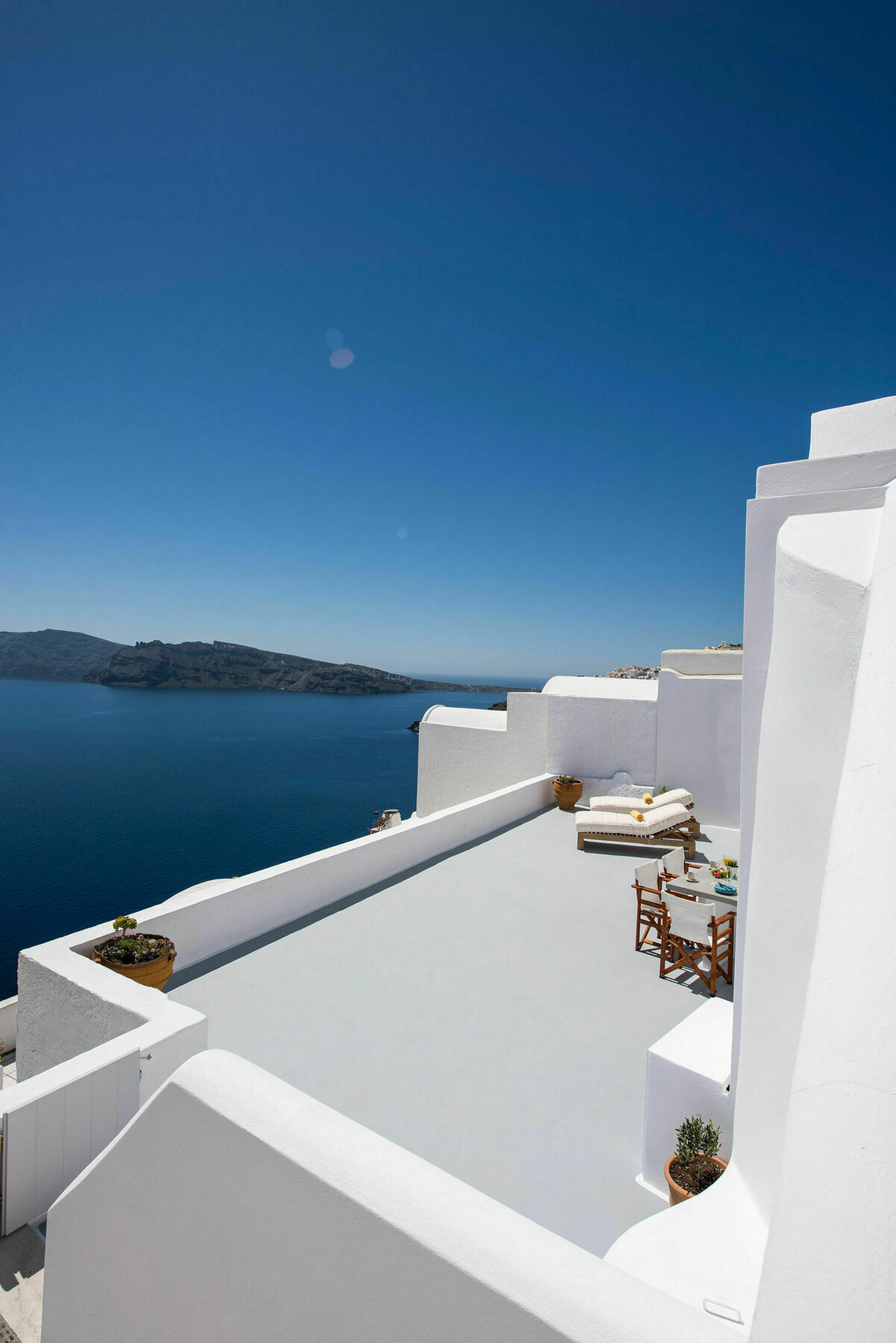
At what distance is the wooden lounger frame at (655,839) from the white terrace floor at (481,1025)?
1.52 m

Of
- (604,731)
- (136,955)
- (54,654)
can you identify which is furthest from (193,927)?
(54,654)

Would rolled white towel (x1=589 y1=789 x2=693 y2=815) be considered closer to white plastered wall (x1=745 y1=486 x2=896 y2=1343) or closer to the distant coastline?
white plastered wall (x1=745 y1=486 x2=896 y2=1343)

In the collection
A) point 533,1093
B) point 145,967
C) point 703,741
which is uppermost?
point 703,741

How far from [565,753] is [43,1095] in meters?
9.53

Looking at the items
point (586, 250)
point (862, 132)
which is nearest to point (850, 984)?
point (862, 132)

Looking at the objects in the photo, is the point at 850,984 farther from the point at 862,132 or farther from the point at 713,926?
the point at 862,132

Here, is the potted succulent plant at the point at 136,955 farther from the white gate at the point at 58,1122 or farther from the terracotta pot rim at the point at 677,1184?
the terracotta pot rim at the point at 677,1184

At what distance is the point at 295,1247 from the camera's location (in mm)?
1719

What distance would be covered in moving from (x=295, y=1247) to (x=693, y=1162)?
2317 millimetres

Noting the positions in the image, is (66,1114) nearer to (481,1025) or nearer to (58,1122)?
(58,1122)

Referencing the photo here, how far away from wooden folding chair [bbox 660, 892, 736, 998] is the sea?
2785cm

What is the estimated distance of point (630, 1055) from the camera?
4348 millimetres

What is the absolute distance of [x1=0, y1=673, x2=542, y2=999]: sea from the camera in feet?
106

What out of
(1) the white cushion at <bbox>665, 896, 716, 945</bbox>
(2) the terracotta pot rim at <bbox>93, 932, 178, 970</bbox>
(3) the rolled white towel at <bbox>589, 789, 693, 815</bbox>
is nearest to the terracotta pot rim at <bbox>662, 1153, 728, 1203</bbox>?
(1) the white cushion at <bbox>665, 896, 716, 945</bbox>
